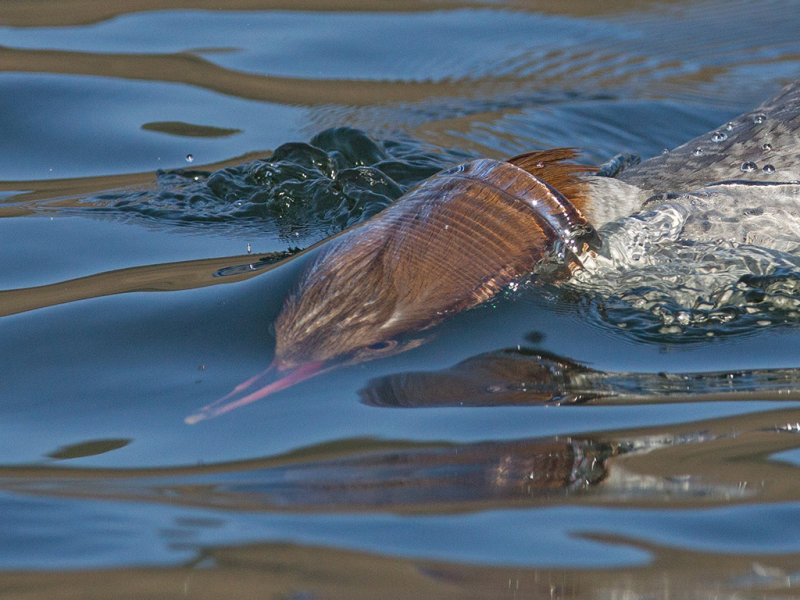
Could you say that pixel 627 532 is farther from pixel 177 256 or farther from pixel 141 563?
pixel 177 256

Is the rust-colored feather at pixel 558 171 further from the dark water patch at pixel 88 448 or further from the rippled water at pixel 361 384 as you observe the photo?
the dark water patch at pixel 88 448

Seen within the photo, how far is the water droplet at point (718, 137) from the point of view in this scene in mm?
4238

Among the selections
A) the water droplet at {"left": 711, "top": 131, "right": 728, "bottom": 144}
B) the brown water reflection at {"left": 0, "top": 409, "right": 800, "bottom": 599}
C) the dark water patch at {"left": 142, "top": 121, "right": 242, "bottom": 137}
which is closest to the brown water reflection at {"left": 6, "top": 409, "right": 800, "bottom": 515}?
the brown water reflection at {"left": 0, "top": 409, "right": 800, "bottom": 599}

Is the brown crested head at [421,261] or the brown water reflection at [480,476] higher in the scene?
the brown crested head at [421,261]

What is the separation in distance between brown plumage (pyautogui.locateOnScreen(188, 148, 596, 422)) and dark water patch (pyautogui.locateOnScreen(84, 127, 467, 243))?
3.58 ft

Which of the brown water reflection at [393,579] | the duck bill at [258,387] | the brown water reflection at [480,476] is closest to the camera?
the brown water reflection at [393,579]

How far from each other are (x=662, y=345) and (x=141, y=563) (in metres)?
1.75

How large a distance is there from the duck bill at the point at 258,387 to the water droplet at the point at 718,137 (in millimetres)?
2058

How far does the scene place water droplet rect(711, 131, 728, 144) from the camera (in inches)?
167

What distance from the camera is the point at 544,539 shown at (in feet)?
7.19

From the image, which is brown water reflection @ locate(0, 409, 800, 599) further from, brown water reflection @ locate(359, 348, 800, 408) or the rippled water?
brown water reflection @ locate(359, 348, 800, 408)

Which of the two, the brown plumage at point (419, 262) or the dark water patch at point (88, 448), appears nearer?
the dark water patch at point (88, 448)

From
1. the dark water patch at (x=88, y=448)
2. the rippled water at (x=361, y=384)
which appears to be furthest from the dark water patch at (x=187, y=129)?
the dark water patch at (x=88, y=448)

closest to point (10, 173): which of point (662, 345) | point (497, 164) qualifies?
point (497, 164)
